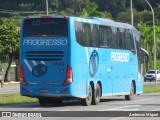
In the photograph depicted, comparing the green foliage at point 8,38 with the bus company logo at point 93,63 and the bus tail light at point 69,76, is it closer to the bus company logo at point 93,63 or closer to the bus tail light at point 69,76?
the bus company logo at point 93,63

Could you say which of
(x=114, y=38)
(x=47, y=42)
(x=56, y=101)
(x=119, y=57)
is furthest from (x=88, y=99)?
(x=119, y=57)

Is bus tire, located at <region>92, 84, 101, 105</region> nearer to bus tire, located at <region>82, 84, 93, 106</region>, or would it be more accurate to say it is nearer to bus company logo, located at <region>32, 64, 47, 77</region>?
bus tire, located at <region>82, 84, 93, 106</region>

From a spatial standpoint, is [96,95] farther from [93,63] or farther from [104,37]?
[104,37]

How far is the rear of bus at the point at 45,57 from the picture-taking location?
24.8m

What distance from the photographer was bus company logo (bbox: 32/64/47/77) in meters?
25.1

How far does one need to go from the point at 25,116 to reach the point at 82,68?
639 cm

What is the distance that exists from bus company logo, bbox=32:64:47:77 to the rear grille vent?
30 cm

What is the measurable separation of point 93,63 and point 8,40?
41.6 metres

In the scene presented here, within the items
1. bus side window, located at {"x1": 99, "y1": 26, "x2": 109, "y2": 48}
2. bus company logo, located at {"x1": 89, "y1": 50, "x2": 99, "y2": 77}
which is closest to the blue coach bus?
bus company logo, located at {"x1": 89, "y1": 50, "x2": 99, "y2": 77}

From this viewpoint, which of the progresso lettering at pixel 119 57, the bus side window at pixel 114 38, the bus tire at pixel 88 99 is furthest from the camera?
the progresso lettering at pixel 119 57

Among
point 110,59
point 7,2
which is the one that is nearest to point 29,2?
point 7,2

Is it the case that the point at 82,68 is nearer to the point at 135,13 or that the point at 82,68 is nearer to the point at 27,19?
the point at 27,19

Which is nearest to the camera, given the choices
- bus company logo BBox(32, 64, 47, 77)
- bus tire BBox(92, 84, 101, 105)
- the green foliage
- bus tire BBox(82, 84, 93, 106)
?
bus company logo BBox(32, 64, 47, 77)

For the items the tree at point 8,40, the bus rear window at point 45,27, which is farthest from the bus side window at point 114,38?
the tree at point 8,40
